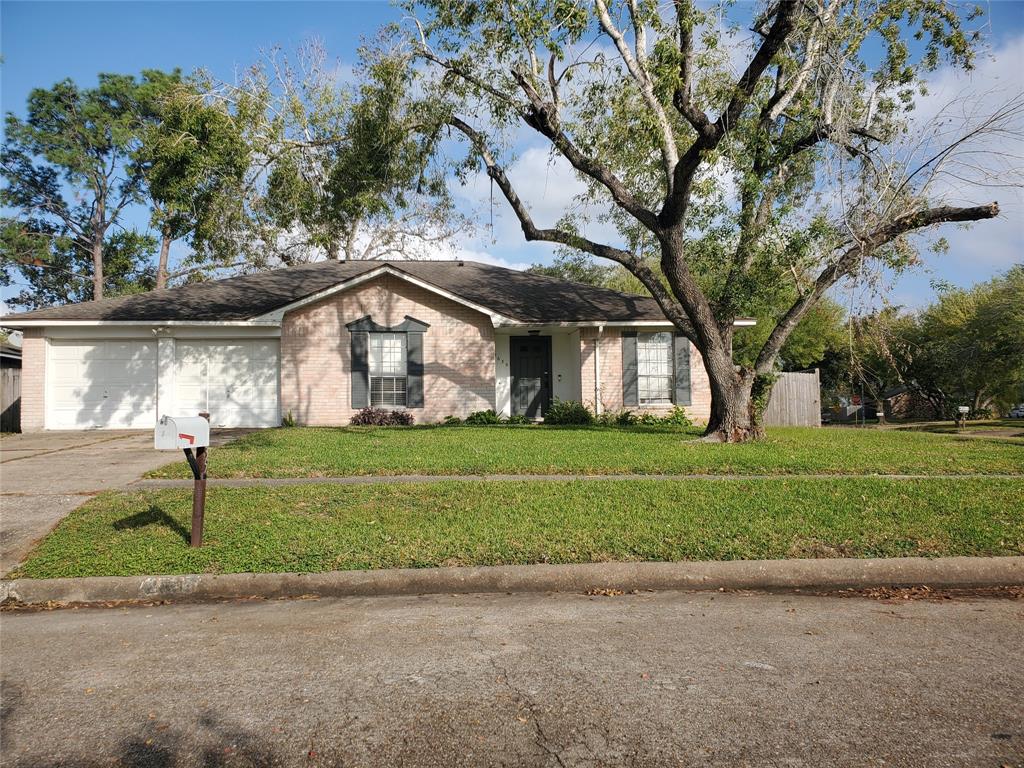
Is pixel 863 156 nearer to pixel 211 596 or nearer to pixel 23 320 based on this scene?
pixel 211 596

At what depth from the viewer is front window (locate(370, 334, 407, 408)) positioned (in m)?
17.4

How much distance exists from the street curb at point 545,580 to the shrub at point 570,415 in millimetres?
12177

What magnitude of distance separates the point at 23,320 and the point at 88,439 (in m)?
4.20

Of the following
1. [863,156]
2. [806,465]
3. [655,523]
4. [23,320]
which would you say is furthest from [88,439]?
[863,156]

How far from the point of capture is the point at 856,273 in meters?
12.2

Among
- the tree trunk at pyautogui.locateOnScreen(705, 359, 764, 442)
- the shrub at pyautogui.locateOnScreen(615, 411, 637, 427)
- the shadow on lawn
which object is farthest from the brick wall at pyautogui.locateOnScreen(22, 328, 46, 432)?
the tree trunk at pyautogui.locateOnScreen(705, 359, 764, 442)

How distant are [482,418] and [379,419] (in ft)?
8.38

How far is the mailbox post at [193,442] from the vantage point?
5621mm

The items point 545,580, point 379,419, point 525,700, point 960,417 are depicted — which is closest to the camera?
point 525,700

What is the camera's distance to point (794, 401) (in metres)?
21.8

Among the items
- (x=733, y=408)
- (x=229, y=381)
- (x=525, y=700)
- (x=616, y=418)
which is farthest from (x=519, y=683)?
(x=229, y=381)

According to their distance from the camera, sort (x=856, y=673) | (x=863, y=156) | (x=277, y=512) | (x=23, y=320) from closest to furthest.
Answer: (x=856, y=673), (x=277, y=512), (x=863, y=156), (x=23, y=320)

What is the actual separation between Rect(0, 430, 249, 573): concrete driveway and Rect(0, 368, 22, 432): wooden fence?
3.33 meters

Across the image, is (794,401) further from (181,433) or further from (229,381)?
(181,433)
